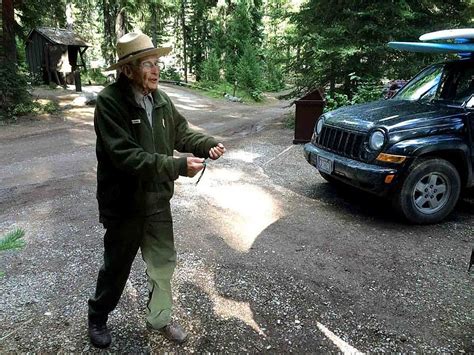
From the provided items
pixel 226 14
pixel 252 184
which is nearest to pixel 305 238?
pixel 252 184

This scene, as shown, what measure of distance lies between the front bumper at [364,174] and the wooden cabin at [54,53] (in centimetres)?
1926

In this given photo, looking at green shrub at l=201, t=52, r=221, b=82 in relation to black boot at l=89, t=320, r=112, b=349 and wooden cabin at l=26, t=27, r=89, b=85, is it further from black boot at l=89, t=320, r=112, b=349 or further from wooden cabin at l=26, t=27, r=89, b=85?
black boot at l=89, t=320, r=112, b=349

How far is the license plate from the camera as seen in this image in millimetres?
5366

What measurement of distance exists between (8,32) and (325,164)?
13056mm

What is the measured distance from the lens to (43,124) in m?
12.9

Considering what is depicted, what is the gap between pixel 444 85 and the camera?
18.5 ft

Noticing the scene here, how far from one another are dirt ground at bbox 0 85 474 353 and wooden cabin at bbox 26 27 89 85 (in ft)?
56.4

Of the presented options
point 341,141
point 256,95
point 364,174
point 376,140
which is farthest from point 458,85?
point 256,95

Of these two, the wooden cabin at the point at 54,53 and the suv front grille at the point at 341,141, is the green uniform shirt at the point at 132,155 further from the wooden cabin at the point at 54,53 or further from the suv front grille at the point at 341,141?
the wooden cabin at the point at 54,53

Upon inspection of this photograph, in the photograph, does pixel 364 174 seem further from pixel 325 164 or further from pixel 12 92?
pixel 12 92

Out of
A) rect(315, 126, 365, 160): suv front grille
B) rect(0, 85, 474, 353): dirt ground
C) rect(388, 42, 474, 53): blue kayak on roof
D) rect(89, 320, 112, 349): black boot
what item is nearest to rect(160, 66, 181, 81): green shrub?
rect(0, 85, 474, 353): dirt ground

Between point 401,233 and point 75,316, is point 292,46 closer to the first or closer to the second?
point 401,233

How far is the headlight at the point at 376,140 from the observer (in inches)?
188

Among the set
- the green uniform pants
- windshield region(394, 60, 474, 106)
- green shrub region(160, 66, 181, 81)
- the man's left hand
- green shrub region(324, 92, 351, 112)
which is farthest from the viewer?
green shrub region(160, 66, 181, 81)
